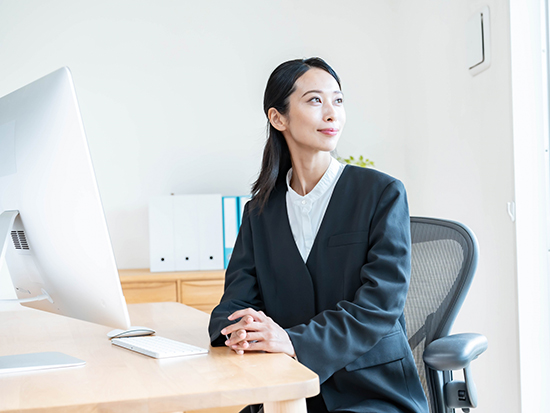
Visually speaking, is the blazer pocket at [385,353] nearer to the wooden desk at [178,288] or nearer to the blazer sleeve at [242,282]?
the blazer sleeve at [242,282]

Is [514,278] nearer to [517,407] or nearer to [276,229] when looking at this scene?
[517,407]

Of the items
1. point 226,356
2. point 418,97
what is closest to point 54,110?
point 226,356

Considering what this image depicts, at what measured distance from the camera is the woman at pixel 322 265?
3.58 ft

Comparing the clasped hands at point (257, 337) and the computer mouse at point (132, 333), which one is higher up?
the clasped hands at point (257, 337)

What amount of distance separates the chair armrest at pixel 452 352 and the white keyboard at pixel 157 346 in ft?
1.72

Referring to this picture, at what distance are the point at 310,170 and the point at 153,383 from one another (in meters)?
0.76

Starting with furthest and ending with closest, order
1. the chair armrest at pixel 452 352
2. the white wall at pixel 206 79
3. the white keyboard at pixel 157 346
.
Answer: the white wall at pixel 206 79 → the chair armrest at pixel 452 352 → the white keyboard at pixel 157 346

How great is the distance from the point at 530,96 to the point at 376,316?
139 centimetres

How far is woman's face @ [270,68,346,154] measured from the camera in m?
1.38

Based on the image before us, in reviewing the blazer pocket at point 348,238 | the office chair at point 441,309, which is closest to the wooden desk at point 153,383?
the blazer pocket at point 348,238

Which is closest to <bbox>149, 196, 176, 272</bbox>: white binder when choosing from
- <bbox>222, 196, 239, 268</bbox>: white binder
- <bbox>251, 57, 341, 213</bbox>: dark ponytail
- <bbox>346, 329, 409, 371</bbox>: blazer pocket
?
<bbox>222, 196, 239, 268</bbox>: white binder

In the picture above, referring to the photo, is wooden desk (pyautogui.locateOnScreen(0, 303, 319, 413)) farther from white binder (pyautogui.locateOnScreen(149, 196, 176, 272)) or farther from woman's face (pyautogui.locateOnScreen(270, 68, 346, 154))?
white binder (pyautogui.locateOnScreen(149, 196, 176, 272))

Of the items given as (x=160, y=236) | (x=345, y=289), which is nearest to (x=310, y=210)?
(x=345, y=289)

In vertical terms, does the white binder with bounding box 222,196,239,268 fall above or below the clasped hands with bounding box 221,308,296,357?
above
